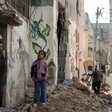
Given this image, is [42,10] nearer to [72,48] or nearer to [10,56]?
[10,56]

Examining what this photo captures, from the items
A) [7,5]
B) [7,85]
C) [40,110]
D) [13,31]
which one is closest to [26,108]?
[40,110]

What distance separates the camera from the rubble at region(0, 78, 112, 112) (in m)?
7.95

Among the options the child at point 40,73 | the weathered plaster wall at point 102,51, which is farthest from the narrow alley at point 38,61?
the weathered plaster wall at point 102,51

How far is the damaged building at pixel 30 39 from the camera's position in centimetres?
813

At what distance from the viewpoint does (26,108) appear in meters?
7.67

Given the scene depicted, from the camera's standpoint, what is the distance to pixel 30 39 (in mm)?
10391

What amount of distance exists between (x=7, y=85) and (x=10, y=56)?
0.84 meters

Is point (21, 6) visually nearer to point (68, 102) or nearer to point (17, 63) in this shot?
point (17, 63)

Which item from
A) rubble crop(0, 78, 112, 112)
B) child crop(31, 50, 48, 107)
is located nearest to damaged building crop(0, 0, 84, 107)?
rubble crop(0, 78, 112, 112)

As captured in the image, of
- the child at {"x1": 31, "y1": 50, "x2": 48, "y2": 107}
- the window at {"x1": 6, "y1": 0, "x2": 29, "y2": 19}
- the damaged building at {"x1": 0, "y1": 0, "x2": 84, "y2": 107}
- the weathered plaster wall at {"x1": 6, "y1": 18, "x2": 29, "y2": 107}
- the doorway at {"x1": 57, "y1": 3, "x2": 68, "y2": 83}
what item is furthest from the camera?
the doorway at {"x1": 57, "y1": 3, "x2": 68, "y2": 83}

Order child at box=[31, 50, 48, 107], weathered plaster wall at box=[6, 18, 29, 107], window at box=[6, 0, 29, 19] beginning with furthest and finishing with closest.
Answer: window at box=[6, 0, 29, 19]
weathered plaster wall at box=[6, 18, 29, 107]
child at box=[31, 50, 48, 107]

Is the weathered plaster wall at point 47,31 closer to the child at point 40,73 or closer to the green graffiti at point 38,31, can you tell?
the green graffiti at point 38,31

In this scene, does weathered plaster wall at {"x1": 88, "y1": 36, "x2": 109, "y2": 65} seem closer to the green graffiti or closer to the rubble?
the rubble

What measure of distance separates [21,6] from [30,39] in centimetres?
128
